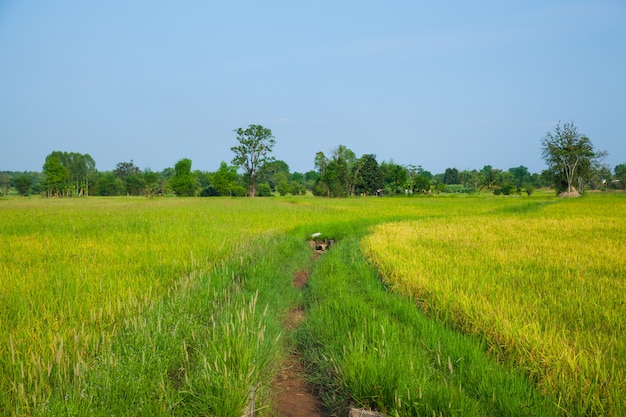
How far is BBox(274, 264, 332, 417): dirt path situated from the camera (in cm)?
315

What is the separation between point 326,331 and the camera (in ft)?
13.5

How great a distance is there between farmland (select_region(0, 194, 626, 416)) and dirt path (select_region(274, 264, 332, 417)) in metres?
0.12

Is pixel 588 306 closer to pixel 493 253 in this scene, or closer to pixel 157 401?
pixel 493 253

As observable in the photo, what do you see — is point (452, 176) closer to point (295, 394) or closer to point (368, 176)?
point (368, 176)

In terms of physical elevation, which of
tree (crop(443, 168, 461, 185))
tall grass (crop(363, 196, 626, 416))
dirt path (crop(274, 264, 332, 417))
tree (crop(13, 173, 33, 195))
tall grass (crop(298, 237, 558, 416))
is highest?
tree (crop(443, 168, 461, 185))

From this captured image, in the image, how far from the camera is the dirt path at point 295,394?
3.15m

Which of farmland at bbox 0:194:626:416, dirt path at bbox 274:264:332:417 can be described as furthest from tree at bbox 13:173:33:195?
dirt path at bbox 274:264:332:417

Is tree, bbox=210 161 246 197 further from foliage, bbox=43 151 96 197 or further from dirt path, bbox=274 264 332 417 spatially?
dirt path, bbox=274 264 332 417

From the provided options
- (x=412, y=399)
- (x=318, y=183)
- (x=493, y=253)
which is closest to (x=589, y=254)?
(x=493, y=253)

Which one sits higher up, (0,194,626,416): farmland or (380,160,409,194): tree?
(380,160,409,194): tree

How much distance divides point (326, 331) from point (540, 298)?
8.33ft

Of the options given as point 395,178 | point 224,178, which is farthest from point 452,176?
point 224,178

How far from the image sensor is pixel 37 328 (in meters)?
3.20

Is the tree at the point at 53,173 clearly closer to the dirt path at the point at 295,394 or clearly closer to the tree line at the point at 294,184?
the tree line at the point at 294,184
